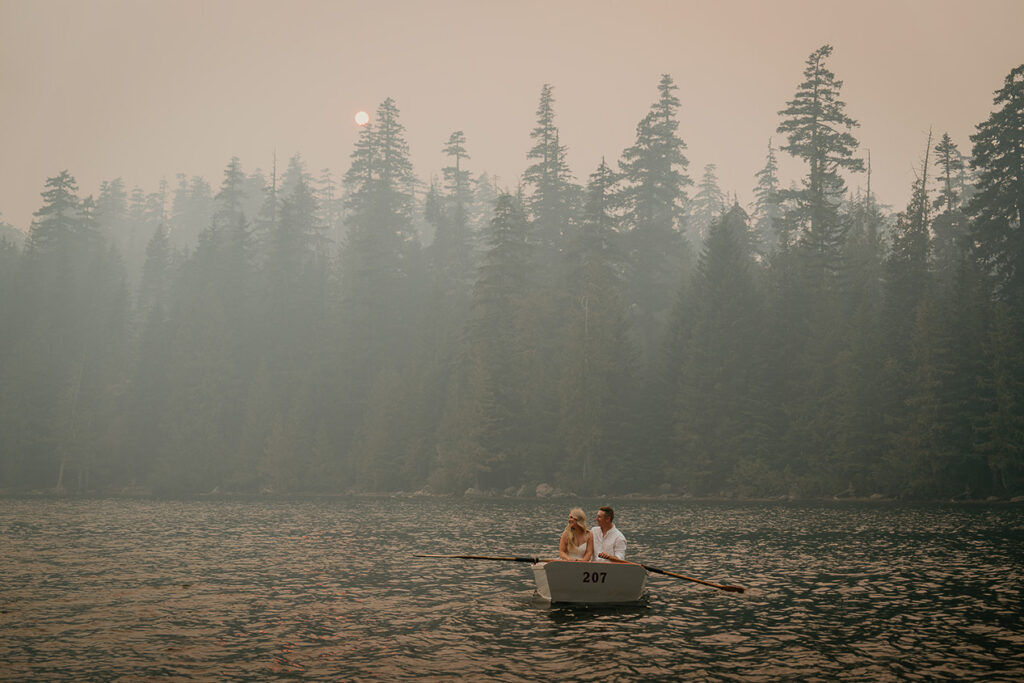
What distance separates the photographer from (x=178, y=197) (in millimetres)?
168625

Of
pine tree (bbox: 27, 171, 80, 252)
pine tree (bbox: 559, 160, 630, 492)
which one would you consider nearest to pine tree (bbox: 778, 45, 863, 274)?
pine tree (bbox: 559, 160, 630, 492)

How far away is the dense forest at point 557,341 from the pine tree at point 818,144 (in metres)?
0.30

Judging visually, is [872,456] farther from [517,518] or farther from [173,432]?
[173,432]

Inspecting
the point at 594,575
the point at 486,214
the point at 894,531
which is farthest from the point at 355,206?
the point at 594,575

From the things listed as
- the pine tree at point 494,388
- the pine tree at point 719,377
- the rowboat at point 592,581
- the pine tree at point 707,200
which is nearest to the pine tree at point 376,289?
the pine tree at point 494,388

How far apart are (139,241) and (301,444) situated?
82.2 meters

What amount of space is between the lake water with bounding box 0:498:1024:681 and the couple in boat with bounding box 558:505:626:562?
4.70 feet

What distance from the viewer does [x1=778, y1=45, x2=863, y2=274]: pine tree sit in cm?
8450

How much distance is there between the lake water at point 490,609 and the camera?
50.6ft

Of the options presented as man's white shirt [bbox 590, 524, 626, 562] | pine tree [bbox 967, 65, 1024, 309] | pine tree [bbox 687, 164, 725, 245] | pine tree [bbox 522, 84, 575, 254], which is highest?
pine tree [bbox 687, 164, 725, 245]

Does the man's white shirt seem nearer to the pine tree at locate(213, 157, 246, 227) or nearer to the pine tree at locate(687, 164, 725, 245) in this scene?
the pine tree at locate(687, 164, 725, 245)

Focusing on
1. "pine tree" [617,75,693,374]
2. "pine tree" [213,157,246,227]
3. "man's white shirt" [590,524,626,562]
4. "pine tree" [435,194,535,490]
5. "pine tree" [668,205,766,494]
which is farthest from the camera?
"pine tree" [213,157,246,227]

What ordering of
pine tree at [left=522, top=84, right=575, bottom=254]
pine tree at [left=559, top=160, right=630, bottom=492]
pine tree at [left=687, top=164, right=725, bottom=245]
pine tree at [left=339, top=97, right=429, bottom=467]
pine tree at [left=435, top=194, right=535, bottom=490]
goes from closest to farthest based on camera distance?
pine tree at [left=559, top=160, right=630, bottom=492], pine tree at [left=435, top=194, right=535, bottom=490], pine tree at [left=339, top=97, right=429, bottom=467], pine tree at [left=522, top=84, right=575, bottom=254], pine tree at [left=687, top=164, right=725, bottom=245]

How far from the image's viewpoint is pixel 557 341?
291 ft
